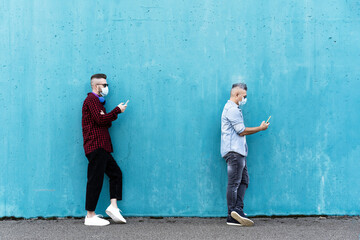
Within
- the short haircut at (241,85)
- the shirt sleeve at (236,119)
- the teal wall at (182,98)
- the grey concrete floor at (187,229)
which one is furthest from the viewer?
the teal wall at (182,98)

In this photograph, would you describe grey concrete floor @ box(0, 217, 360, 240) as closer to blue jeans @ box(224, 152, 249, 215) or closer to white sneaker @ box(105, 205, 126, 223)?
white sneaker @ box(105, 205, 126, 223)

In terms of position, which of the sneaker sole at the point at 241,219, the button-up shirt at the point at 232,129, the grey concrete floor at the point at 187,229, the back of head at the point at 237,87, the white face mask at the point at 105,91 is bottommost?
the grey concrete floor at the point at 187,229

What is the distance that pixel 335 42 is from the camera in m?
4.52

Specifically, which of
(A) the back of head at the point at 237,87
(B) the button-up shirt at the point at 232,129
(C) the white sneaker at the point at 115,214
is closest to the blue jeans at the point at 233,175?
(B) the button-up shirt at the point at 232,129

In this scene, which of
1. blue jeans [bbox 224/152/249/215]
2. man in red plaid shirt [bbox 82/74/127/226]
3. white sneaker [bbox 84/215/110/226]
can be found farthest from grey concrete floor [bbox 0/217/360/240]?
blue jeans [bbox 224/152/249/215]

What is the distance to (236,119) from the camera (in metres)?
4.07

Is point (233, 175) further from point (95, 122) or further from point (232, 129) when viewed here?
point (95, 122)

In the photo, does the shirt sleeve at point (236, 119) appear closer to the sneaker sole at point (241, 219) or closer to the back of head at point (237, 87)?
the back of head at point (237, 87)

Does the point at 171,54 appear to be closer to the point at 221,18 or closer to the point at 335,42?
the point at 221,18

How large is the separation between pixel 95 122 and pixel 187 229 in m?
1.72

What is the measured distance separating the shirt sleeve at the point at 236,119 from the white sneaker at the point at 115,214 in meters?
1.81

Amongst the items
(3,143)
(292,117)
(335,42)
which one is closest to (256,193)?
(292,117)

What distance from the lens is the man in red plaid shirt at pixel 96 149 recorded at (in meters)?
4.12

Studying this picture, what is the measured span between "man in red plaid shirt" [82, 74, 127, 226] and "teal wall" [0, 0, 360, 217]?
26 centimetres
